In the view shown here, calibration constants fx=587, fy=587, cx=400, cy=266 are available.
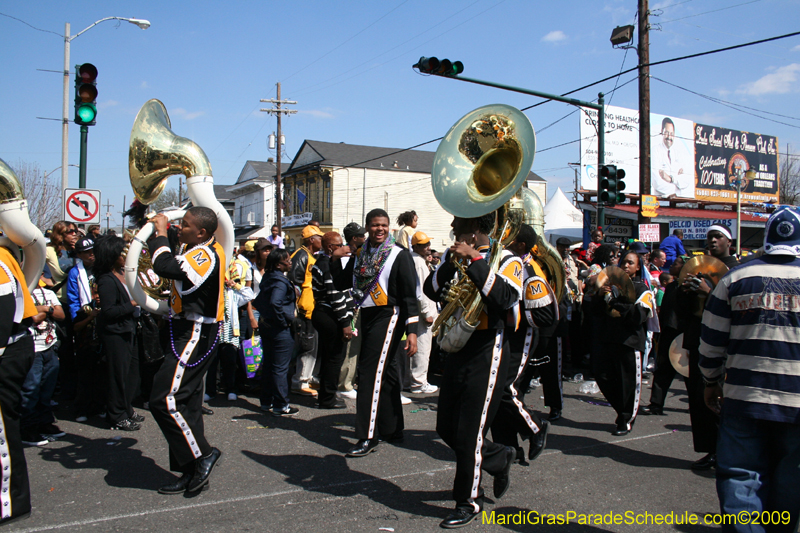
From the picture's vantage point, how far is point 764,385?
2869mm

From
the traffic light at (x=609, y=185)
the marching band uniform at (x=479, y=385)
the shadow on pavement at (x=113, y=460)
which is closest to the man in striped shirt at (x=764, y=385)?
the marching band uniform at (x=479, y=385)

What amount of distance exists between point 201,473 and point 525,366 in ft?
8.24

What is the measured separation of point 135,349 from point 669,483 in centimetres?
493

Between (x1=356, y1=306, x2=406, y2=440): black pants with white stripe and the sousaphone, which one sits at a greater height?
the sousaphone

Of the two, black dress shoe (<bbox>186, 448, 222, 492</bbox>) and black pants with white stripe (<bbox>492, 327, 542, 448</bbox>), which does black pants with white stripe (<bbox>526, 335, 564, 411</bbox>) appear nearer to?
black pants with white stripe (<bbox>492, 327, 542, 448</bbox>)

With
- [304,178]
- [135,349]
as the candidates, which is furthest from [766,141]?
[135,349]

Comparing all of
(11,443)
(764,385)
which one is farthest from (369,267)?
(764,385)

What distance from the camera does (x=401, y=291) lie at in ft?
16.7

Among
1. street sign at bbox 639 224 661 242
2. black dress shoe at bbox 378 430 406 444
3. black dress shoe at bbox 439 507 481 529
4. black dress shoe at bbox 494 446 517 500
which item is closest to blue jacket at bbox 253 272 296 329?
black dress shoe at bbox 378 430 406 444

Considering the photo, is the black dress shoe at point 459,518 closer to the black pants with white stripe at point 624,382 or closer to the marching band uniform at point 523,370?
the marching band uniform at point 523,370

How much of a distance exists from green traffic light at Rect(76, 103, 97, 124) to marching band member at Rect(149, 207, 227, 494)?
5220mm

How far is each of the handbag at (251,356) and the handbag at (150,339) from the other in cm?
141

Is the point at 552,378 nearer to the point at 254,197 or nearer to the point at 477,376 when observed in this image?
the point at 477,376

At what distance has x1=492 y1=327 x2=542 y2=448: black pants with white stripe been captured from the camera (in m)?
4.40
